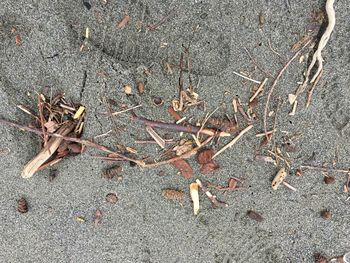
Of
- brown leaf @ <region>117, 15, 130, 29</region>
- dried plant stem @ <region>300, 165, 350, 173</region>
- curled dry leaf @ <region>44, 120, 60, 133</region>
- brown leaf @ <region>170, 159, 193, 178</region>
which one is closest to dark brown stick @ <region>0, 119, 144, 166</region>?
curled dry leaf @ <region>44, 120, 60, 133</region>

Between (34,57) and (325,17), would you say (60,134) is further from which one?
(325,17)

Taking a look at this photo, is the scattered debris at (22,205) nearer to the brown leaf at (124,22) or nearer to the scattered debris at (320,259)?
the brown leaf at (124,22)

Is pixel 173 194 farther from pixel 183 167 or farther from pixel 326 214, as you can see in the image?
pixel 326 214

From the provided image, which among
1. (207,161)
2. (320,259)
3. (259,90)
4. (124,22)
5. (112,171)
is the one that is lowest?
(320,259)

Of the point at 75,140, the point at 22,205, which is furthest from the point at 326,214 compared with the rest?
the point at 22,205

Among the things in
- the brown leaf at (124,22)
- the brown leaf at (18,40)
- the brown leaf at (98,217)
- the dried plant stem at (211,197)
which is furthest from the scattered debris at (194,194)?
the brown leaf at (18,40)

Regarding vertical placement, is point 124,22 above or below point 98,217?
above
